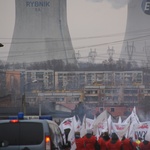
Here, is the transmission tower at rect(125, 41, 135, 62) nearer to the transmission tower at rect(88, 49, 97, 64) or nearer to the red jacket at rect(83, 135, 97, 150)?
the transmission tower at rect(88, 49, 97, 64)

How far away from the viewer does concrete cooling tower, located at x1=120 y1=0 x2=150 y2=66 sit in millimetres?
72450

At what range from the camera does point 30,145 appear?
747 cm

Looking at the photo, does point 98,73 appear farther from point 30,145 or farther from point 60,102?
point 30,145

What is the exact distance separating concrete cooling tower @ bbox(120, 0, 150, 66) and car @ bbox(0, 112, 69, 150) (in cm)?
6449

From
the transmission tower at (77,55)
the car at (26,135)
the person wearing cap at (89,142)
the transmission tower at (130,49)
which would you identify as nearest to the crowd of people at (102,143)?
the person wearing cap at (89,142)

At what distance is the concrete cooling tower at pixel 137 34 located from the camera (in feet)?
238

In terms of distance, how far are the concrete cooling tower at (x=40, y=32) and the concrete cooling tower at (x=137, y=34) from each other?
24.5ft

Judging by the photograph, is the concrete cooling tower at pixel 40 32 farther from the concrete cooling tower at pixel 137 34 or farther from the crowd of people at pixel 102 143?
the crowd of people at pixel 102 143

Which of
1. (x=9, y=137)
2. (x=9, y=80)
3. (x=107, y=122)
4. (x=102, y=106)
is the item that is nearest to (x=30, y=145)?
(x=9, y=137)

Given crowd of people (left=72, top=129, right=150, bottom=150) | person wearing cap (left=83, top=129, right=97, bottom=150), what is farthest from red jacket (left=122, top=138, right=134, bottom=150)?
person wearing cap (left=83, top=129, right=97, bottom=150)

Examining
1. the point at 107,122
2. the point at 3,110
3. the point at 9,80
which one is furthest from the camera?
the point at 9,80

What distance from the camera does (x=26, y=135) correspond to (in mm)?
7543

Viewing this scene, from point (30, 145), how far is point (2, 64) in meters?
62.3

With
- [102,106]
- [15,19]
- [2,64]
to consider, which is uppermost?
[15,19]
